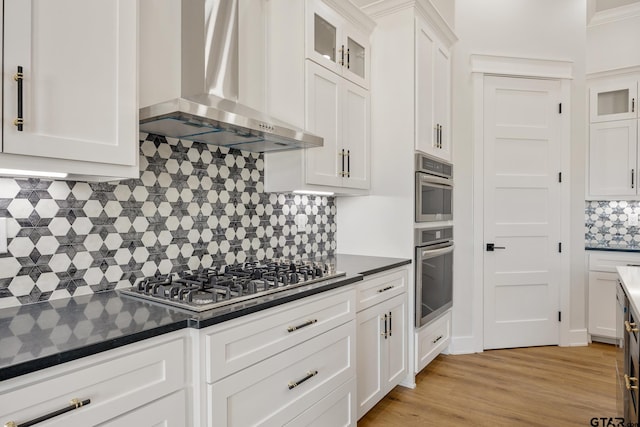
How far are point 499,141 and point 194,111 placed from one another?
309cm

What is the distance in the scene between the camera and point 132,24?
143cm

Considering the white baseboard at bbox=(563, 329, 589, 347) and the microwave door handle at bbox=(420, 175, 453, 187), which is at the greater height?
the microwave door handle at bbox=(420, 175, 453, 187)

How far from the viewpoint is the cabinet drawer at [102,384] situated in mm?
911

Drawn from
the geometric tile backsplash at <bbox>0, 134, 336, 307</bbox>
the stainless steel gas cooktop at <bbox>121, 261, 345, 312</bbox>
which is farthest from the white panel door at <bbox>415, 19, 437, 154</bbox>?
the stainless steel gas cooktop at <bbox>121, 261, 345, 312</bbox>

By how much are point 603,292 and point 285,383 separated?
11.8ft

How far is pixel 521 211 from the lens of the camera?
12.1 ft

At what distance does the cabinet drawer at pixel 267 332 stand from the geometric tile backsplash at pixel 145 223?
0.68 m

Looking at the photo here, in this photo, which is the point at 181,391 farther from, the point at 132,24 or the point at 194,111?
the point at 132,24

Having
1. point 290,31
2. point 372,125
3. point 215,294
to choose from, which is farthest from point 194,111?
point 372,125

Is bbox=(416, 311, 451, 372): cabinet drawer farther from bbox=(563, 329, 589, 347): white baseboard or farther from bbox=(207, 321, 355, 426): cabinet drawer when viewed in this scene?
bbox=(563, 329, 589, 347): white baseboard

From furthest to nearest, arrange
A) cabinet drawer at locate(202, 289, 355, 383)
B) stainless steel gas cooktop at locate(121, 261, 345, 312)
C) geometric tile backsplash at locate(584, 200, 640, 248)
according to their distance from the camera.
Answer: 1. geometric tile backsplash at locate(584, 200, 640, 248)
2. stainless steel gas cooktop at locate(121, 261, 345, 312)
3. cabinet drawer at locate(202, 289, 355, 383)

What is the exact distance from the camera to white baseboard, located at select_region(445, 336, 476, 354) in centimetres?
355

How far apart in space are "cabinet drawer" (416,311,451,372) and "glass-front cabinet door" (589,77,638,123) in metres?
2.65

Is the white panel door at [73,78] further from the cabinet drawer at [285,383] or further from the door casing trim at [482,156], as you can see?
the door casing trim at [482,156]
